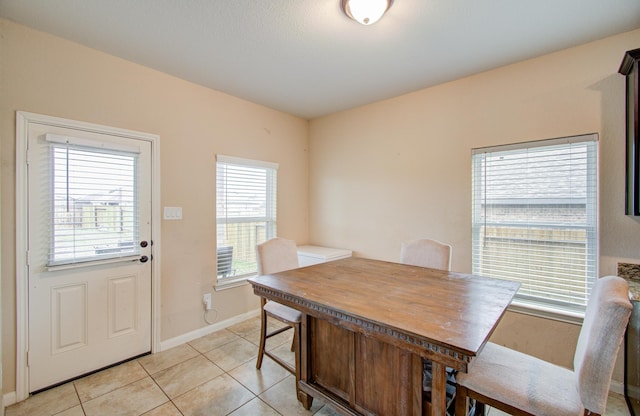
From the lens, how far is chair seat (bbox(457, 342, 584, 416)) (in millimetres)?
1170

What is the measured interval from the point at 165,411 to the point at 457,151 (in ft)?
10.4

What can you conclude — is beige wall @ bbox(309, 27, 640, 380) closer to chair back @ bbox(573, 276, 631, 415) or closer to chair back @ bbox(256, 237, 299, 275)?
chair back @ bbox(256, 237, 299, 275)

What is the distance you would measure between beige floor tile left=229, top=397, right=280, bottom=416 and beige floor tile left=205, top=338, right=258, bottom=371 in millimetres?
507

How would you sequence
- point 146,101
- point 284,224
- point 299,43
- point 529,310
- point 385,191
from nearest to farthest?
point 299,43 < point 529,310 < point 146,101 < point 385,191 < point 284,224

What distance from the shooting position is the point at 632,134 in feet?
6.14

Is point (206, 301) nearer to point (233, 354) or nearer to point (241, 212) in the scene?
point (233, 354)

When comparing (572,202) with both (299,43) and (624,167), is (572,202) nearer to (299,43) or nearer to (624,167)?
(624,167)

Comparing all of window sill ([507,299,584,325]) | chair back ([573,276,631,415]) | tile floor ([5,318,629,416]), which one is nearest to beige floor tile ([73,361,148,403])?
tile floor ([5,318,629,416])

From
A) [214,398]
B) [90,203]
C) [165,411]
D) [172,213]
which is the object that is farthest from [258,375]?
[90,203]

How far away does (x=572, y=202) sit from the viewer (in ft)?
7.29

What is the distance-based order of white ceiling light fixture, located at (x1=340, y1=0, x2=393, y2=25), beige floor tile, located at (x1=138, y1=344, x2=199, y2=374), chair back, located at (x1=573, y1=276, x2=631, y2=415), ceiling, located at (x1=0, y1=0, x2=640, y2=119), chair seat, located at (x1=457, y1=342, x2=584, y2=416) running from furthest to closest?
beige floor tile, located at (x1=138, y1=344, x2=199, y2=374), ceiling, located at (x1=0, y1=0, x2=640, y2=119), white ceiling light fixture, located at (x1=340, y1=0, x2=393, y2=25), chair seat, located at (x1=457, y1=342, x2=584, y2=416), chair back, located at (x1=573, y1=276, x2=631, y2=415)

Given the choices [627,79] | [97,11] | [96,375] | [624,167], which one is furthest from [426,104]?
[96,375]

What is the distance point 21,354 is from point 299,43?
117 inches

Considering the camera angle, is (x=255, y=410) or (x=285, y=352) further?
(x=285, y=352)
